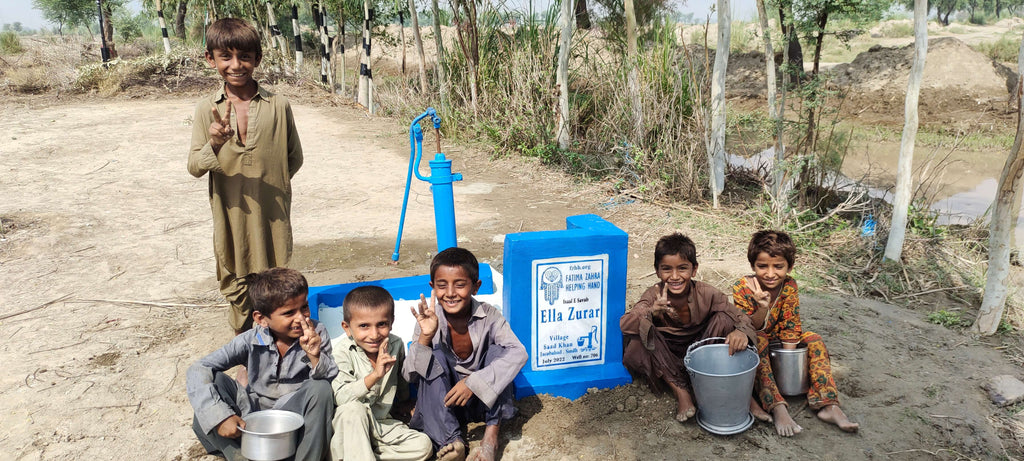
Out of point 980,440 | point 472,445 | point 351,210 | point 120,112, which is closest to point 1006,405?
point 980,440

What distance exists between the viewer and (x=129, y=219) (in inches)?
231

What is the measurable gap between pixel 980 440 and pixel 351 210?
5102 mm

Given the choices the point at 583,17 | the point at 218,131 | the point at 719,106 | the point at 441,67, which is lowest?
the point at 719,106

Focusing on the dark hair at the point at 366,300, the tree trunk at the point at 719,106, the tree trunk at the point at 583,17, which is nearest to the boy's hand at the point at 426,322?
the dark hair at the point at 366,300

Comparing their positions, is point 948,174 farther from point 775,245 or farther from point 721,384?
point 721,384

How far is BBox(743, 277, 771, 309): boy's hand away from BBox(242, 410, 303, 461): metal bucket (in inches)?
72.9

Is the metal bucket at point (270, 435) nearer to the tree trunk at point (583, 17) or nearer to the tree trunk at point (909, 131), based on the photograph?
the tree trunk at point (909, 131)

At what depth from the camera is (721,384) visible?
8.49ft

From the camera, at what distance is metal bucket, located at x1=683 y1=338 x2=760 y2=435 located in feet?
8.52

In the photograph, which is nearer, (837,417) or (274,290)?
(274,290)

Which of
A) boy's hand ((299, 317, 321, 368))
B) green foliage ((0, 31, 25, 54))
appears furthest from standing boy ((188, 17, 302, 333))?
green foliage ((0, 31, 25, 54))

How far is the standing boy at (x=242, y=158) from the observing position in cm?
278

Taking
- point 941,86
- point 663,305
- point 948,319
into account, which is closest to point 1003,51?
point 941,86

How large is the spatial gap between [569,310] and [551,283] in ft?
0.54
